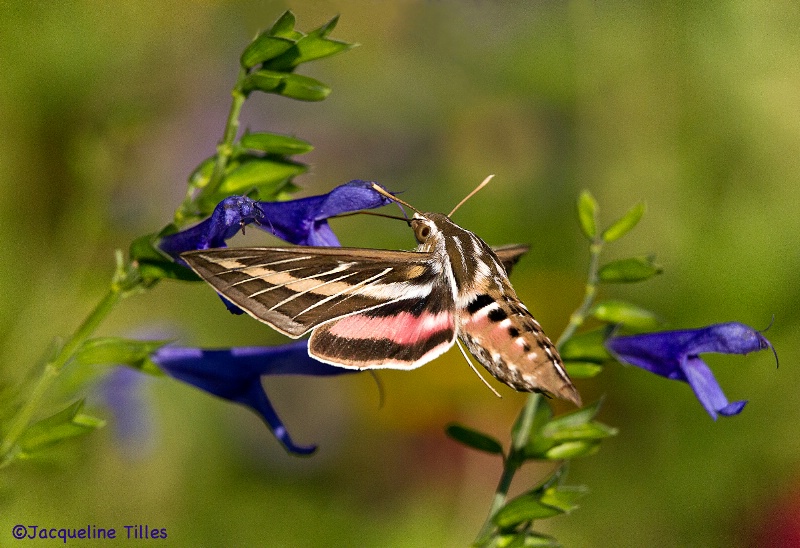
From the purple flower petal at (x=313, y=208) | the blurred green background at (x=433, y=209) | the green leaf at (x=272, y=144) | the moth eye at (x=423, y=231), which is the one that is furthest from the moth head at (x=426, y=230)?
the blurred green background at (x=433, y=209)

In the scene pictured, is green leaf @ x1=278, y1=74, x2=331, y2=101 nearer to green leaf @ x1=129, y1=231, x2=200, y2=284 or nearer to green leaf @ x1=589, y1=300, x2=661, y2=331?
green leaf @ x1=129, y1=231, x2=200, y2=284

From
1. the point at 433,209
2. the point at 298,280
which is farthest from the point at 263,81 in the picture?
the point at 433,209

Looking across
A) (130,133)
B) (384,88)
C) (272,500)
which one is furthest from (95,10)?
(272,500)

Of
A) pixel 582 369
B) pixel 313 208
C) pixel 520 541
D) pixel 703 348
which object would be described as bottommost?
pixel 520 541

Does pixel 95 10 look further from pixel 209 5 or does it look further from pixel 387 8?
pixel 387 8

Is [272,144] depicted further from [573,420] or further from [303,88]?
[573,420]

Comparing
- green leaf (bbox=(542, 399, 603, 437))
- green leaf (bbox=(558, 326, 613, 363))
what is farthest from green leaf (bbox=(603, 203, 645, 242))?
green leaf (bbox=(542, 399, 603, 437))
